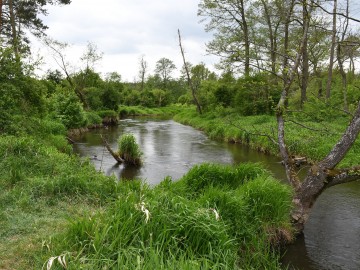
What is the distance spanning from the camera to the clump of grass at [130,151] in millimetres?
13305

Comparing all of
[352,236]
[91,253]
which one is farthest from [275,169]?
[91,253]

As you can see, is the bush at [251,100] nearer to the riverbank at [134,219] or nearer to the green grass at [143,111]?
the riverbank at [134,219]

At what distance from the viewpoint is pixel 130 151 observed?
1335 centimetres

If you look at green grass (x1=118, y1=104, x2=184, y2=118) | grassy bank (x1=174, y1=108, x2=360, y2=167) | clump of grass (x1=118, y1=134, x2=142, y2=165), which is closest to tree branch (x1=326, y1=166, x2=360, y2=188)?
grassy bank (x1=174, y1=108, x2=360, y2=167)

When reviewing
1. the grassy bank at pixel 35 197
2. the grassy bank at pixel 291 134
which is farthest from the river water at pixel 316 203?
the grassy bank at pixel 35 197

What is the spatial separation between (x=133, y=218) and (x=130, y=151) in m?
Answer: 9.22

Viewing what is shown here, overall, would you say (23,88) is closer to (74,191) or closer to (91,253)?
(74,191)

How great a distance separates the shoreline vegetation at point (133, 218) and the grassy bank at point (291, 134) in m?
1.71

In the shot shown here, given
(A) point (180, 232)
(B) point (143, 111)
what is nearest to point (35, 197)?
(A) point (180, 232)

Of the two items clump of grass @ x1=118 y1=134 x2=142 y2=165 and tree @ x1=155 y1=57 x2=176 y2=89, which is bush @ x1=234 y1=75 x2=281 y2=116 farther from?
tree @ x1=155 y1=57 x2=176 y2=89

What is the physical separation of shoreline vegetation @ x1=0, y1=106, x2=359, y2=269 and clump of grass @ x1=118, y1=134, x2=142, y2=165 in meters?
4.18

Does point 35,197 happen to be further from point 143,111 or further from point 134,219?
point 143,111

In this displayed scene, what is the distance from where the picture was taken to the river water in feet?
19.7

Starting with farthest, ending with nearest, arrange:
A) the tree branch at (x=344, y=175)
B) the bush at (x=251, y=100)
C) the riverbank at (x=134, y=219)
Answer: the bush at (x=251, y=100) < the tree branch at (x=344, y=175) < the riverbank at (x=134, y=219)
